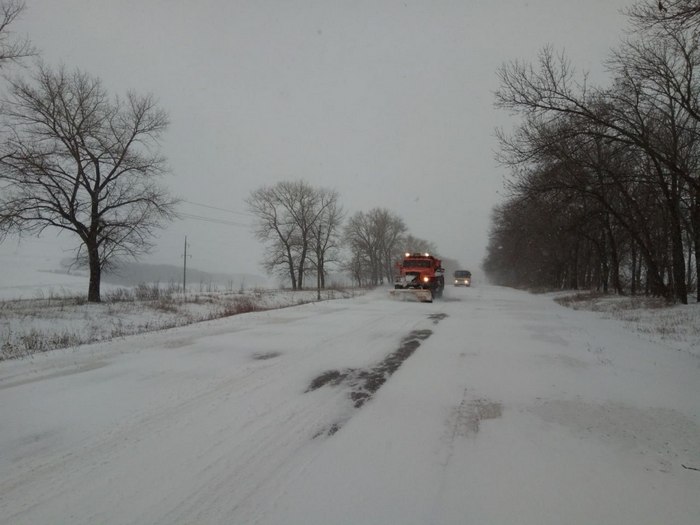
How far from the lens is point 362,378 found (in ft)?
18.6

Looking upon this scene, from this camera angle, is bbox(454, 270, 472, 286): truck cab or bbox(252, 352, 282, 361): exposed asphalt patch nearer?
bbox(252, 352, 282, 361): exposed asphalt patch

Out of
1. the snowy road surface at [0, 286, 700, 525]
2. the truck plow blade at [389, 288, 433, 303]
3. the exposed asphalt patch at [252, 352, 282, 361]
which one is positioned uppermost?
the truck plow blade at [389, 288, 433, 303]

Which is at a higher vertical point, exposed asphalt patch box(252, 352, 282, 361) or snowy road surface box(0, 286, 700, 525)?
exposed asphalt patch box(252, 352, 282, 361)

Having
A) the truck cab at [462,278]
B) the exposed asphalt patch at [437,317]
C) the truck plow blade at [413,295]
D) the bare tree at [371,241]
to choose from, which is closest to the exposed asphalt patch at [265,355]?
the exposed asphalt patch at [437,317]

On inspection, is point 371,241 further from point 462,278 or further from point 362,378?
point 362,378

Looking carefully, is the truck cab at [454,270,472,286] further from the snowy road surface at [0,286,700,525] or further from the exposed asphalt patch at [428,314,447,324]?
the snowy road surface at [0,286,700,525]

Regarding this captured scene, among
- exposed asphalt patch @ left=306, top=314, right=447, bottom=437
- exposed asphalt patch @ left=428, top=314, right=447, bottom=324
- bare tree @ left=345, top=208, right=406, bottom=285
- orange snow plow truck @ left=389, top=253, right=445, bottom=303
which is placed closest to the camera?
exposed asphalt patch @ left=306, top=314, right=447, bottom=437

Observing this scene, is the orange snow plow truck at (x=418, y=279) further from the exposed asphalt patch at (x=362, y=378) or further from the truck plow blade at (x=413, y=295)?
the exposed asphalt patch at (x=362, y=378)

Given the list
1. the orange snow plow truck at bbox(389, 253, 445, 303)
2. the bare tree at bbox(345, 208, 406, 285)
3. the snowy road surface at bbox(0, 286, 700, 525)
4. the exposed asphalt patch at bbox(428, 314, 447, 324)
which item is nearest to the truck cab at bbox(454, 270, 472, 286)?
the bare tree at bbox(345, 208, 406, 285)

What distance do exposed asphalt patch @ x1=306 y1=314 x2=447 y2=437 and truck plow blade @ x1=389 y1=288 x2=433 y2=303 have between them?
12.8 m

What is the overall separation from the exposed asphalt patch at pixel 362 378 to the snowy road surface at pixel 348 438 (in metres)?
0.04

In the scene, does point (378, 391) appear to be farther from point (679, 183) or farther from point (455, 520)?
point (679, 183)

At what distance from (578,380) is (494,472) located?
329 cm

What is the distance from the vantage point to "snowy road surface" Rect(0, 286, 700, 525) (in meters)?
2.64
